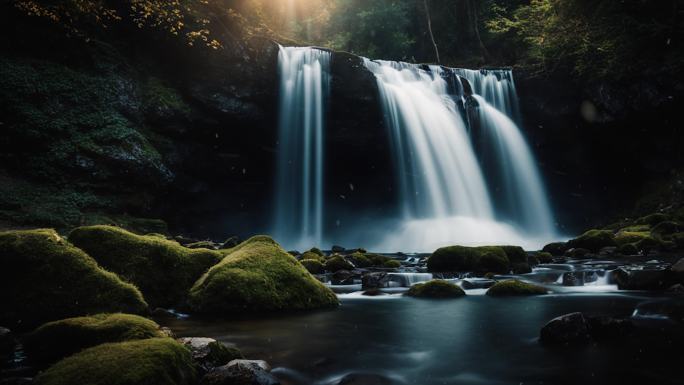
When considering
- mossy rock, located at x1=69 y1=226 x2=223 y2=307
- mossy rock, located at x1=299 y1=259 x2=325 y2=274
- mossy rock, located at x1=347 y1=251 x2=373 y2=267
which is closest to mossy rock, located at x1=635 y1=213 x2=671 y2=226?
mossy rock, located at x1=347 y1=251 x2=373 y2=267

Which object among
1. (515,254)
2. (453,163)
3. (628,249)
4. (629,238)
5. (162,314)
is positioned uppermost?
(453,163)

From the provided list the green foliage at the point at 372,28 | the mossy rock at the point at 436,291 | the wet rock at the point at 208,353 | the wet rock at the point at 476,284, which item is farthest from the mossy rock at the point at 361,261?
the green foliage at the point at 372,28

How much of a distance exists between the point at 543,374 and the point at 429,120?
22.5 m

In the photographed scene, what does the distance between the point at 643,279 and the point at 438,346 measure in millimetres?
5858

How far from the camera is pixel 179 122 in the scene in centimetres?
2198

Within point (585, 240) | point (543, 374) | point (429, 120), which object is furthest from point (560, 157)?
point (543, 374)

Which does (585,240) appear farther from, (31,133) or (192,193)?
(31,133)

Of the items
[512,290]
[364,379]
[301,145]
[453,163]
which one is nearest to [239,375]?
[364,379]

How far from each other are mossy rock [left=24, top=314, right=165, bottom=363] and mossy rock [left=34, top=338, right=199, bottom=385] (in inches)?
27.0

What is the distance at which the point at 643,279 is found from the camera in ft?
29.7

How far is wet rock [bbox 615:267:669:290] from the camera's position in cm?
875

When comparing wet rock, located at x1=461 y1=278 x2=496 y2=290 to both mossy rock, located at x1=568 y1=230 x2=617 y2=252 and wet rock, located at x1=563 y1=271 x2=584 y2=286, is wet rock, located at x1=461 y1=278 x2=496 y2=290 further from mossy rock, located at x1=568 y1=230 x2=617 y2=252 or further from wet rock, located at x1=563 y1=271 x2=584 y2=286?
mossy rock, located at x1=568 y1=230 x2=617 y2=252

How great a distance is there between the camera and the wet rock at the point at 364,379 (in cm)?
424

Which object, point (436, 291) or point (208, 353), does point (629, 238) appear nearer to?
point (436, 291)
